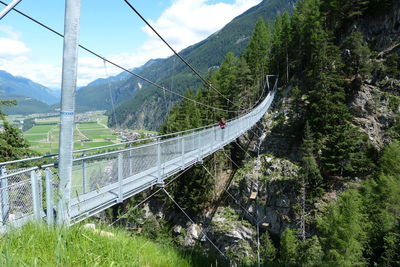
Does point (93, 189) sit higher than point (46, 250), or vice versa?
point (46, 250)

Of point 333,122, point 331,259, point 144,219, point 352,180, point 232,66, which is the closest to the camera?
point 331,259

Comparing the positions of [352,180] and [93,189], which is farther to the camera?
[352,180]

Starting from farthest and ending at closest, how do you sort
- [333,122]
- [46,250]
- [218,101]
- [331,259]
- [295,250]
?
[218,101]
[333,122]
[295,250]
[331,259]
[46,250]

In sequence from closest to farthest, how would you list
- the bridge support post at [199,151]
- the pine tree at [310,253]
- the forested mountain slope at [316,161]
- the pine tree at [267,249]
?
the bridge support post at [199,151], the pine tree at [310,253], the forested mountain slope at [316,161], the pine tree at [267,249]

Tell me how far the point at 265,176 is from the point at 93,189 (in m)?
20.7

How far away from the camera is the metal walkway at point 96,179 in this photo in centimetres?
292

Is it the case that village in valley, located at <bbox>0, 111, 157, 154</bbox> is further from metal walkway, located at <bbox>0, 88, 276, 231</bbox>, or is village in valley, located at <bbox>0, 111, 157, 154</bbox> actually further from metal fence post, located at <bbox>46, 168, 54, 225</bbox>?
metal fence post, located at <bbox>46, 168, 54, 225</bbox>

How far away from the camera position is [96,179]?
439 centimetres

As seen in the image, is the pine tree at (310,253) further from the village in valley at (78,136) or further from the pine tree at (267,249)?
the village in valley at (78,136)

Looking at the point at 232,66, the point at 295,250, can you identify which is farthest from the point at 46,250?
the point at 232,66

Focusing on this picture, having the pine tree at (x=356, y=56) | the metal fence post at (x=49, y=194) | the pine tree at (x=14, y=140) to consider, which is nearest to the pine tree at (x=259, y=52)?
the pine tree at (x=356, y=56)

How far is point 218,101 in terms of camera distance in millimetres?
30906

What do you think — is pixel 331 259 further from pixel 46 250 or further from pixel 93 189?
pixel 46 250

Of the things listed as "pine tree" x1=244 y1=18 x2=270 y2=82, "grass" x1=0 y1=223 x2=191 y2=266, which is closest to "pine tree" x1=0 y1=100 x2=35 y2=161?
"grass" x1=0 y1=223 x2=191 y2=266
